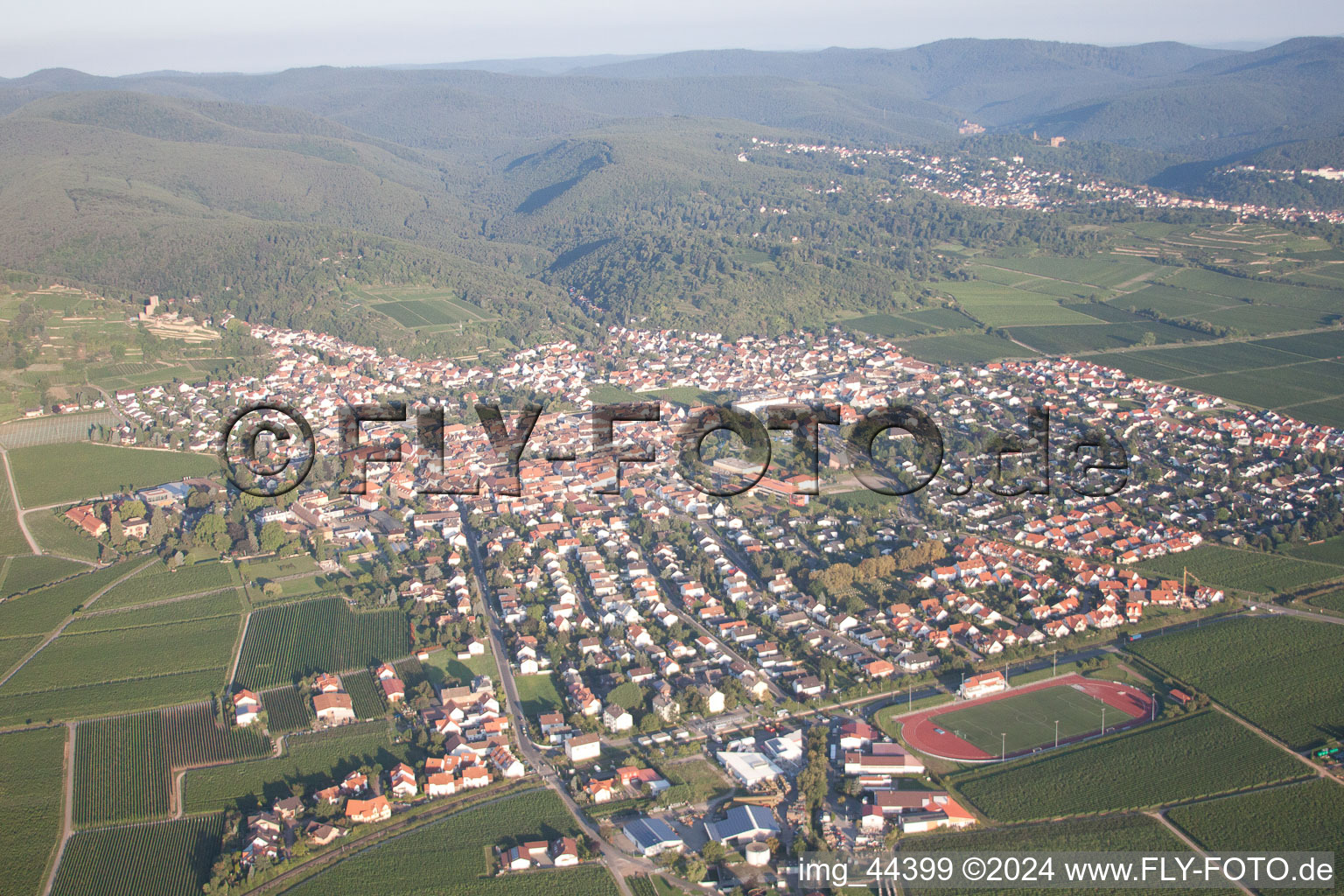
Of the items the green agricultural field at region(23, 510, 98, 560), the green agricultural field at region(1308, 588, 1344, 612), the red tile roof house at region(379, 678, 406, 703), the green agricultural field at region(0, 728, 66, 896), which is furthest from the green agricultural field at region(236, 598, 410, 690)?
the green agricultural field at region(1308, 588, 1344, 612)

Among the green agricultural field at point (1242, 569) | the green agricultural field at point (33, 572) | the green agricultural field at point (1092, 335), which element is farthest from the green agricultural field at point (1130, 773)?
the green agricultural field at point (1092, 335)

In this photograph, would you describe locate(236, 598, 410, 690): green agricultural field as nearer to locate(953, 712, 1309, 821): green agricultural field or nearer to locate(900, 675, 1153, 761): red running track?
locate(900, 675, 1153, 761): red running track

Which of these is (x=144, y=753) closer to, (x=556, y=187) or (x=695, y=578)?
(x=695, y=578)

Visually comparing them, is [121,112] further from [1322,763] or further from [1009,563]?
[1322,763]

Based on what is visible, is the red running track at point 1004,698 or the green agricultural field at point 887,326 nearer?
the red running track at point 1004,698

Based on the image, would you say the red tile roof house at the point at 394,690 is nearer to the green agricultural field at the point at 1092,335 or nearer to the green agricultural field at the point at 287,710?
the green agricultural field at the point at 287,710

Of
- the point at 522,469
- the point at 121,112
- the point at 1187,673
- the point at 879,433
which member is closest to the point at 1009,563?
the point at 1187,673

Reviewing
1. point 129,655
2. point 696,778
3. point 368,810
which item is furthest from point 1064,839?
point 129,655
